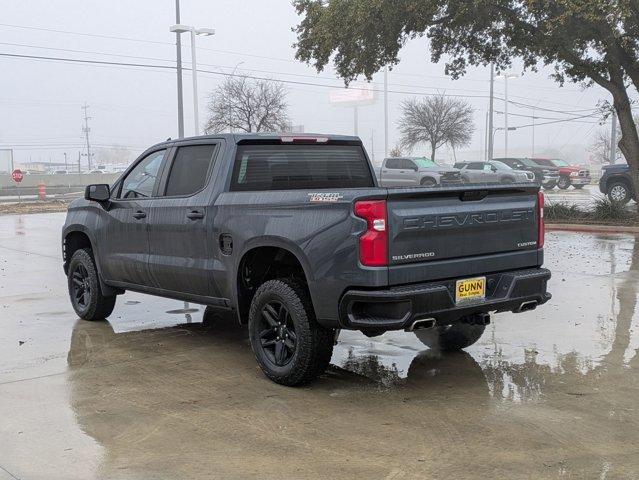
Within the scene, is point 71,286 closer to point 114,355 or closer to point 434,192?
point 114,355

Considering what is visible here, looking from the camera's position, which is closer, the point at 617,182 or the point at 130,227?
the point at 130,227

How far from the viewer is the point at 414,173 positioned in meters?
31.4

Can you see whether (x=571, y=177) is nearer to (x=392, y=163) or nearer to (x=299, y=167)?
(x=392, y=163)

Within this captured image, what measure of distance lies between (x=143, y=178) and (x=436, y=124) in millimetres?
46173

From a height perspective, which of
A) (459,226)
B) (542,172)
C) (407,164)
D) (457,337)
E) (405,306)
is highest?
(407,164)

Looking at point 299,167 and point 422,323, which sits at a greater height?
point 299,167

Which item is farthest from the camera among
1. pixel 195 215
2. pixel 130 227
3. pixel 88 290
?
pixel 88 290

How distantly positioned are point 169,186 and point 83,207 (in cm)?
163

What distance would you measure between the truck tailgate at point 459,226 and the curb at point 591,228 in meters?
12.2

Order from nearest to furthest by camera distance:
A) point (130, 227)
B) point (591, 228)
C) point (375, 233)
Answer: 1. point (375, 233)
2. point (130, 227)
3. point (591, 228)

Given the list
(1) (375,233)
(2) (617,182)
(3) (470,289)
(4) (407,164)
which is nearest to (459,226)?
(3) (470,289)

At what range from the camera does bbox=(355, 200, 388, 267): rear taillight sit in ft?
15.3

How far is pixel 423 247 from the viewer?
15.9 feet

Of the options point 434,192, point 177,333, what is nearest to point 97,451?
point 434,192
